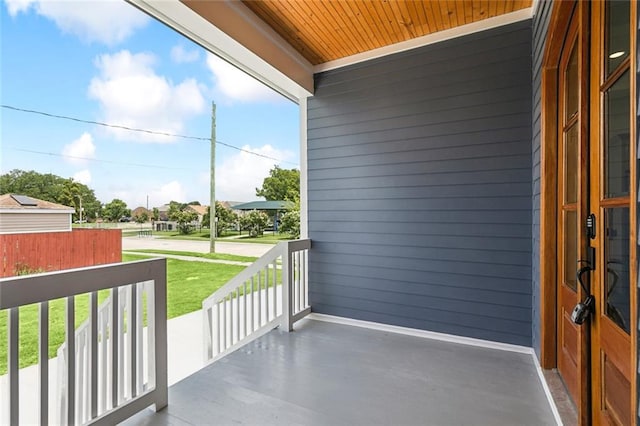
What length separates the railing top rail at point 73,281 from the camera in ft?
4.28

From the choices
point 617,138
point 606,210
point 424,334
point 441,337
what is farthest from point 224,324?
point 617,138

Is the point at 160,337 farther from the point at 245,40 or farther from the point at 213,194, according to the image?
the point at 245,40

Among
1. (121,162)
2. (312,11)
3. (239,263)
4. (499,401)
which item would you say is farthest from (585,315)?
(239,263)

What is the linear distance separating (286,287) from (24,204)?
7.15 ft

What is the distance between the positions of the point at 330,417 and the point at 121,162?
2489 mm

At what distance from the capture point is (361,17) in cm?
284

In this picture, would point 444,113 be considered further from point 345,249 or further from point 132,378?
point 132,378

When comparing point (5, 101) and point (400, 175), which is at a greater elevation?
point (5, 101)

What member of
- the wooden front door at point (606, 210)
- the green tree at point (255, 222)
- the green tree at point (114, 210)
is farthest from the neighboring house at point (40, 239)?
the wooden front door at point (606, 210)

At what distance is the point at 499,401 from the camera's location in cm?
201

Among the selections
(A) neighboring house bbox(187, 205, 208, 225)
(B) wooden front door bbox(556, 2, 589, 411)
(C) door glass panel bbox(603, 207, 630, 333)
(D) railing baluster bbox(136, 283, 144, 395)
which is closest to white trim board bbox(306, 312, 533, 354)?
(B) wooden front door bbox(556, 2, 589, 411)

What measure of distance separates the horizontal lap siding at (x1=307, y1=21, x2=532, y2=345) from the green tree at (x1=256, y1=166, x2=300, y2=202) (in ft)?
2.26

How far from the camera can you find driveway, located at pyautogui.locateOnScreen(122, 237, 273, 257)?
8.61 feet

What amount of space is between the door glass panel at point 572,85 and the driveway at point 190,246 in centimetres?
294
